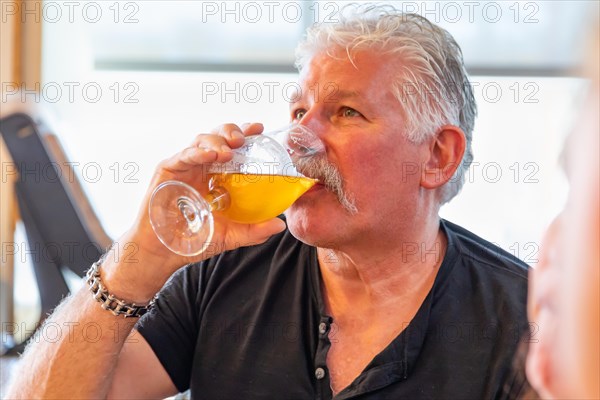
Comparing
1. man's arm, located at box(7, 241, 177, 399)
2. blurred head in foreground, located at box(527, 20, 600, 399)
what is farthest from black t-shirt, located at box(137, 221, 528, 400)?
blurred head in foreground, located at box(527, 20, 600, 399)

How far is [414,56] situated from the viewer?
1711mm

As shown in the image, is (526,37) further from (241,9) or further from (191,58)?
(191,58)

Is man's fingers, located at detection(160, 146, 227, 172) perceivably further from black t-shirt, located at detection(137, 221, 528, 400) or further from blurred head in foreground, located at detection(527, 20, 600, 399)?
blurred head in foreground, located at detection(527, 20, 600, 399)

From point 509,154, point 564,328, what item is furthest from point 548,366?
point 509,154

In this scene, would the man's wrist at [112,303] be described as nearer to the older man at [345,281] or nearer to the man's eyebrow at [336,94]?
the older man at [345,281]

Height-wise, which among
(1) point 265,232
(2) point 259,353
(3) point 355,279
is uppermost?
→ (1) point 265,232

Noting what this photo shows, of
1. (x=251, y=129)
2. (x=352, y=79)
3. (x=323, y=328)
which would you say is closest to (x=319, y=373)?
(x=323, y=328)

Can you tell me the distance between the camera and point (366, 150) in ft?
5.41

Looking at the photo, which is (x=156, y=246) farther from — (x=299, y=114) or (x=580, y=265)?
(x=580, y=265)

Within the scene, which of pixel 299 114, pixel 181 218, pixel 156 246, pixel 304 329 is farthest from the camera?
pixel 299 114

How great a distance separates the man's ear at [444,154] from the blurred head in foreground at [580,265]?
1.45 m

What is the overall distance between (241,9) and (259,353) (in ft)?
11.6

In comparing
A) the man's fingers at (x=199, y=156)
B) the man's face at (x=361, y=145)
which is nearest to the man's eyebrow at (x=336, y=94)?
the man's face at (x=361, y=145)

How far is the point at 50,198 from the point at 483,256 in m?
1.89
